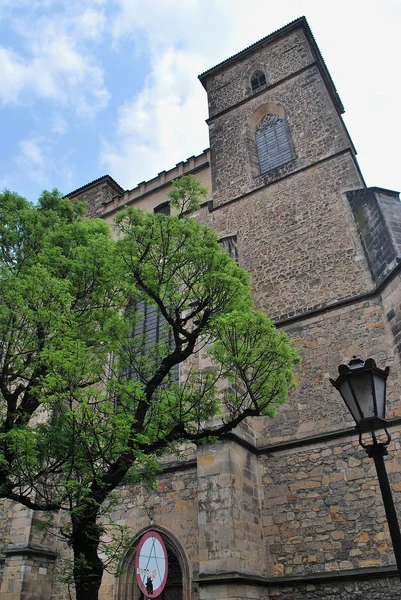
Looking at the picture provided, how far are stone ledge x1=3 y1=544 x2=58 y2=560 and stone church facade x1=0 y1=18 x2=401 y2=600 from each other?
1.3 inches

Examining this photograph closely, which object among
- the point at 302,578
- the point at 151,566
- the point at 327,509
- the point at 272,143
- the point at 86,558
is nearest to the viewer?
the point at 151,566

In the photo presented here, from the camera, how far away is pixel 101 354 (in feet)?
25.7

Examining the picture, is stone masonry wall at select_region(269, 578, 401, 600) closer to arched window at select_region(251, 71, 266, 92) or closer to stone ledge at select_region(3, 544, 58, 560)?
stone ledge at select_region(3, 544, 58, 560)

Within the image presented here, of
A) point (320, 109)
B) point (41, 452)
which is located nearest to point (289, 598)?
point (41, 452)

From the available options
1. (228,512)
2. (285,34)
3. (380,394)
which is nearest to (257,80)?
(285,34)

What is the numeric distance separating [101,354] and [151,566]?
335cm

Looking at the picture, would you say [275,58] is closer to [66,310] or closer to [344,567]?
[66,310]

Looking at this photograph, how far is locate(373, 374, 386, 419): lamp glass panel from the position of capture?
3.87 meters

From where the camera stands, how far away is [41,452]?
702cm

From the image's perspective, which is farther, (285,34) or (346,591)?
(285,34)

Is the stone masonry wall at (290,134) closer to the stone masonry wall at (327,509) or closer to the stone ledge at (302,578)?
the stone masonry wall at (327,509)

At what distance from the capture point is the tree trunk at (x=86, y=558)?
6230 millimetres

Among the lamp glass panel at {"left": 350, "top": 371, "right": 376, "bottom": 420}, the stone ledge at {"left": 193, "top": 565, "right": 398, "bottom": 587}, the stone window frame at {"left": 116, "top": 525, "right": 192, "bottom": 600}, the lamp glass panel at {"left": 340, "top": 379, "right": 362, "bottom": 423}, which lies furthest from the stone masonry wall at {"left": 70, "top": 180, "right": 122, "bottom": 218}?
the lamp glass panel at {"left": 350, "top": 371, "right": 376, "bottom": 420}

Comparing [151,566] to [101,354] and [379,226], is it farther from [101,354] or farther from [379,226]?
[379,226]
